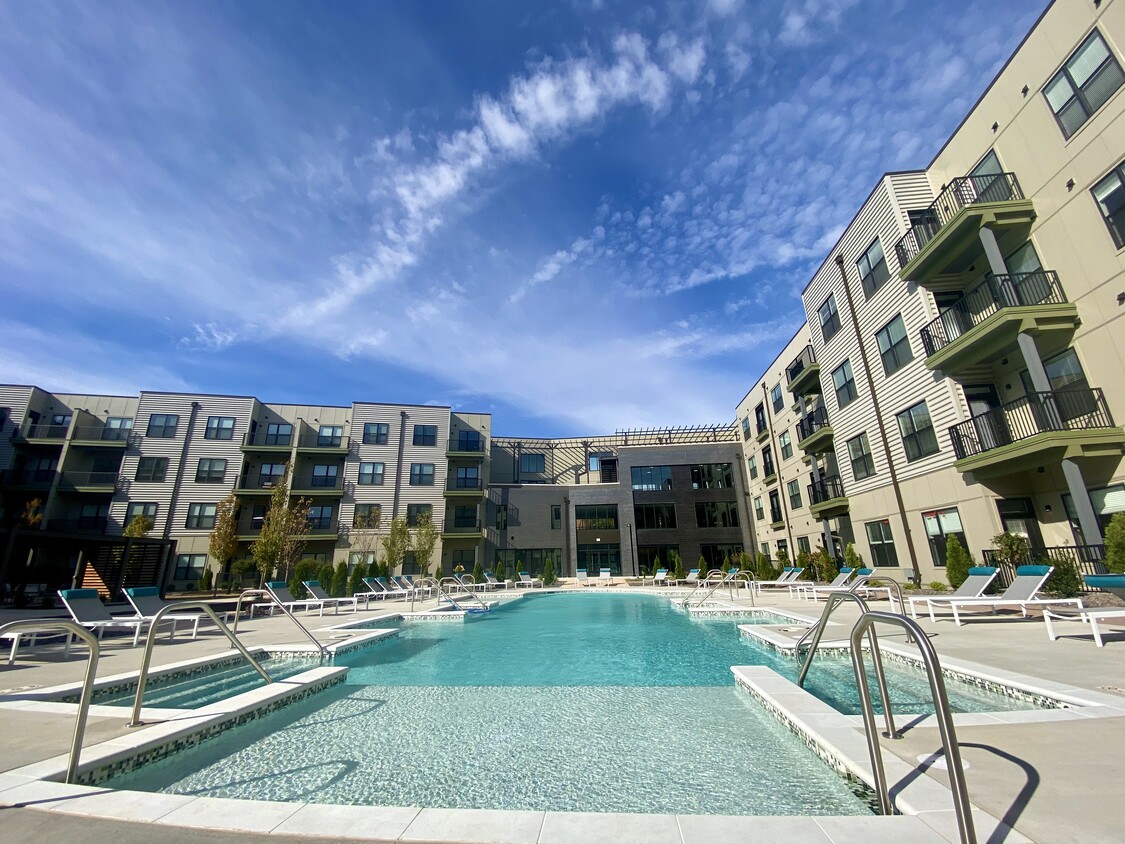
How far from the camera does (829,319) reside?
71.8 feet

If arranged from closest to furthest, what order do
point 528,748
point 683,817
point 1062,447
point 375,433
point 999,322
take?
point 683,817
point 528,748
point 1062,447
point 999,322
point 375,433

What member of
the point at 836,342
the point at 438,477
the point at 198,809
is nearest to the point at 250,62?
the point at 198,809

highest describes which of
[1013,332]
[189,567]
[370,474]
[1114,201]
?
[1114,201]

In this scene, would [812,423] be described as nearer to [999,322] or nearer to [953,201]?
[953,201]

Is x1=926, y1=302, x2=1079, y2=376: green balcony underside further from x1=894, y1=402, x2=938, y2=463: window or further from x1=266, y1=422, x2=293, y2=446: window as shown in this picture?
x1=266, y1=422, x2=293, y2=446: window

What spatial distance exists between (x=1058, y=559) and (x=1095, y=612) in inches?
219

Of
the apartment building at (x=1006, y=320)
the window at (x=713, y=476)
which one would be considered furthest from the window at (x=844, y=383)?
the window at (x=713, y=476)

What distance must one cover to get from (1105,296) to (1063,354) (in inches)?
67.6

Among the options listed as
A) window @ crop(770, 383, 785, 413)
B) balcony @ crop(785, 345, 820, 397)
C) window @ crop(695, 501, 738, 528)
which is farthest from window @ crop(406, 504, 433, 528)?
balcony @ crop(785, 345, 820, 397)

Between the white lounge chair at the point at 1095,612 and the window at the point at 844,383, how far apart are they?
39.6ft

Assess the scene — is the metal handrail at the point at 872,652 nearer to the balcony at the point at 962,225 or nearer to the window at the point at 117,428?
the balcony at the point at 962,225

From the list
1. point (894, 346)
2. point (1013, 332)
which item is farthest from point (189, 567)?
point (1013, 332)

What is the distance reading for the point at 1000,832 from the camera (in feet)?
7.47

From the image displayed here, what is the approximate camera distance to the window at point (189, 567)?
28.8m
